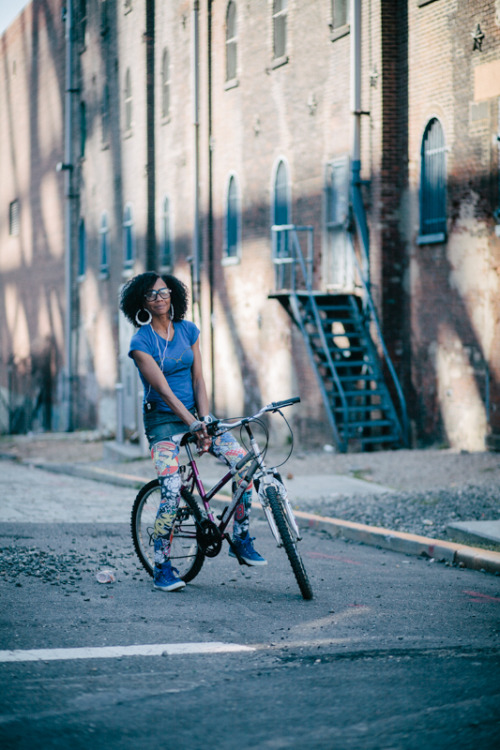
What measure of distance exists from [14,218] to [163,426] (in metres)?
37.9

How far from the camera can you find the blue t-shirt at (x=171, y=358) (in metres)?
6.81

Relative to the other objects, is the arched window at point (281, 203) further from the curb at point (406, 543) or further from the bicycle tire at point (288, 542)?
the bicycle tire at point (288, 542)

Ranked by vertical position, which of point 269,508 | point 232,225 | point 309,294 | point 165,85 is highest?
point 165,85

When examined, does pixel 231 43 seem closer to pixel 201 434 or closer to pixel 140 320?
pixel 140 320

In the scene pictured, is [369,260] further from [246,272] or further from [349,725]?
[349,725]

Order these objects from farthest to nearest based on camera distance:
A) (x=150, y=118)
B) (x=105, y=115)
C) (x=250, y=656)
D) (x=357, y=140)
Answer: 1. (x=105, y=115)
2. (x=150, y=118)
3. (x=357, y=140)
4. (x=250, y=656)

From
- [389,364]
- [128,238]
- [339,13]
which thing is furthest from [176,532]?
[128,238]

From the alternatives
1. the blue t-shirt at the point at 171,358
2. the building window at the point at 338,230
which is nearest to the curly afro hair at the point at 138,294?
the blue t-shirt at the point at 171,358

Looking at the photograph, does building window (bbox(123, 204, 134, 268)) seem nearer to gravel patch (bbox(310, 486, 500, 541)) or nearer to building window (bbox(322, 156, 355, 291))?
building window (bbox(322, 156, 355, 291))

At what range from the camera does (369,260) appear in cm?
1720

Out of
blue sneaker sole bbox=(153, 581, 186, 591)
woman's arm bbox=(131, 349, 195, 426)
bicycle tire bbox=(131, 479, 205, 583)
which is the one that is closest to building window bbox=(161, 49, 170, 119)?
bicycle tire bbox=(131, 479, 205, 583)

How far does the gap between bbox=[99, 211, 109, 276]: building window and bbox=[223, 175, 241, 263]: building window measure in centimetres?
897

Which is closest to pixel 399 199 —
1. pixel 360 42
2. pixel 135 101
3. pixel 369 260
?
pixel 369 260

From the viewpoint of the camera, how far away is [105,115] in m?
31.3
